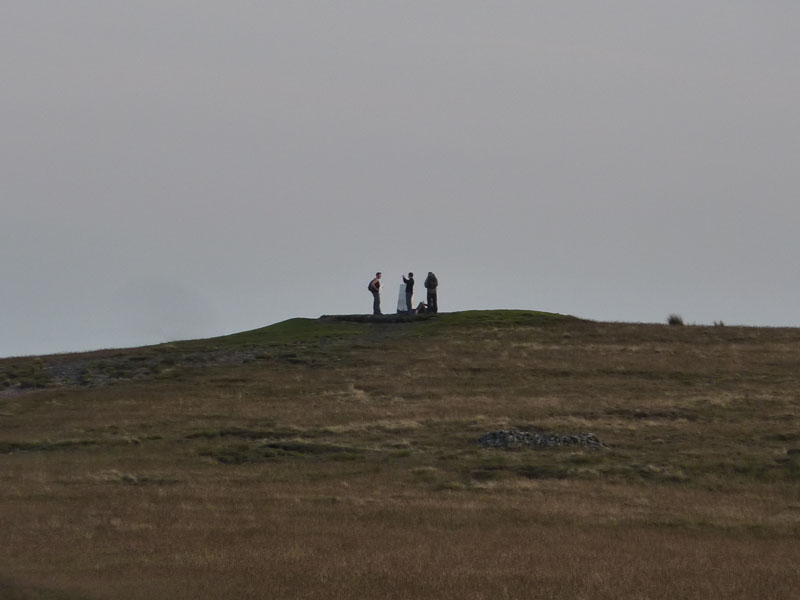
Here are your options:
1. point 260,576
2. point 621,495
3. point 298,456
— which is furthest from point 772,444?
point 260,576

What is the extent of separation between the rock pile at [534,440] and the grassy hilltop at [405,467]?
70 cm

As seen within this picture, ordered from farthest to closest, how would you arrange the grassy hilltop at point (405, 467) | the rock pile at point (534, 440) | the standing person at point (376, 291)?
the standing person at point (376, 291)
the rock pile at point (534, 440)
the grassy hilltop at point (405, 467)

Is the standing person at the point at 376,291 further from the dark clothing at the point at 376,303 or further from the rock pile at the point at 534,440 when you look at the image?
the rock pile at the point at 534,440

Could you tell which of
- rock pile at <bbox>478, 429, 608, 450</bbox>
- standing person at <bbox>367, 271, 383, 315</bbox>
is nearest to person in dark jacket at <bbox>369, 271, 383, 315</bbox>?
standing person at <bbox>367, 271, 383, 315</bbox>

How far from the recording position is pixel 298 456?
116 ft

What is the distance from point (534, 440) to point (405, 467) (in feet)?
17.4

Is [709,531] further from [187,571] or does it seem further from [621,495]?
[187,571]

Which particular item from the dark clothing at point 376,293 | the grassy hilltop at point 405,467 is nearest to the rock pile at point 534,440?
the grassy hilltop at point 405,467

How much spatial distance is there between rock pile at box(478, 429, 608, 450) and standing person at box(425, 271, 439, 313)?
26.6 metres

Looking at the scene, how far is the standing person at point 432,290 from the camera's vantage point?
63438 mm

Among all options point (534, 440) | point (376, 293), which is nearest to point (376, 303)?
point (376, 293)

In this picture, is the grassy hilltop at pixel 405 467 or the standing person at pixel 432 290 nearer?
the grassy hilltop at pixel 405 467

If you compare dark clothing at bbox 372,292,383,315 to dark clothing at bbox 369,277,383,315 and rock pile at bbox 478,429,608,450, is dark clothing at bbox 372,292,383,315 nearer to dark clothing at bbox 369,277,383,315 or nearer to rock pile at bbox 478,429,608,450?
dark clothing at bbox 369,277,383,315

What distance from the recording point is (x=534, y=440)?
3700 centimetres
